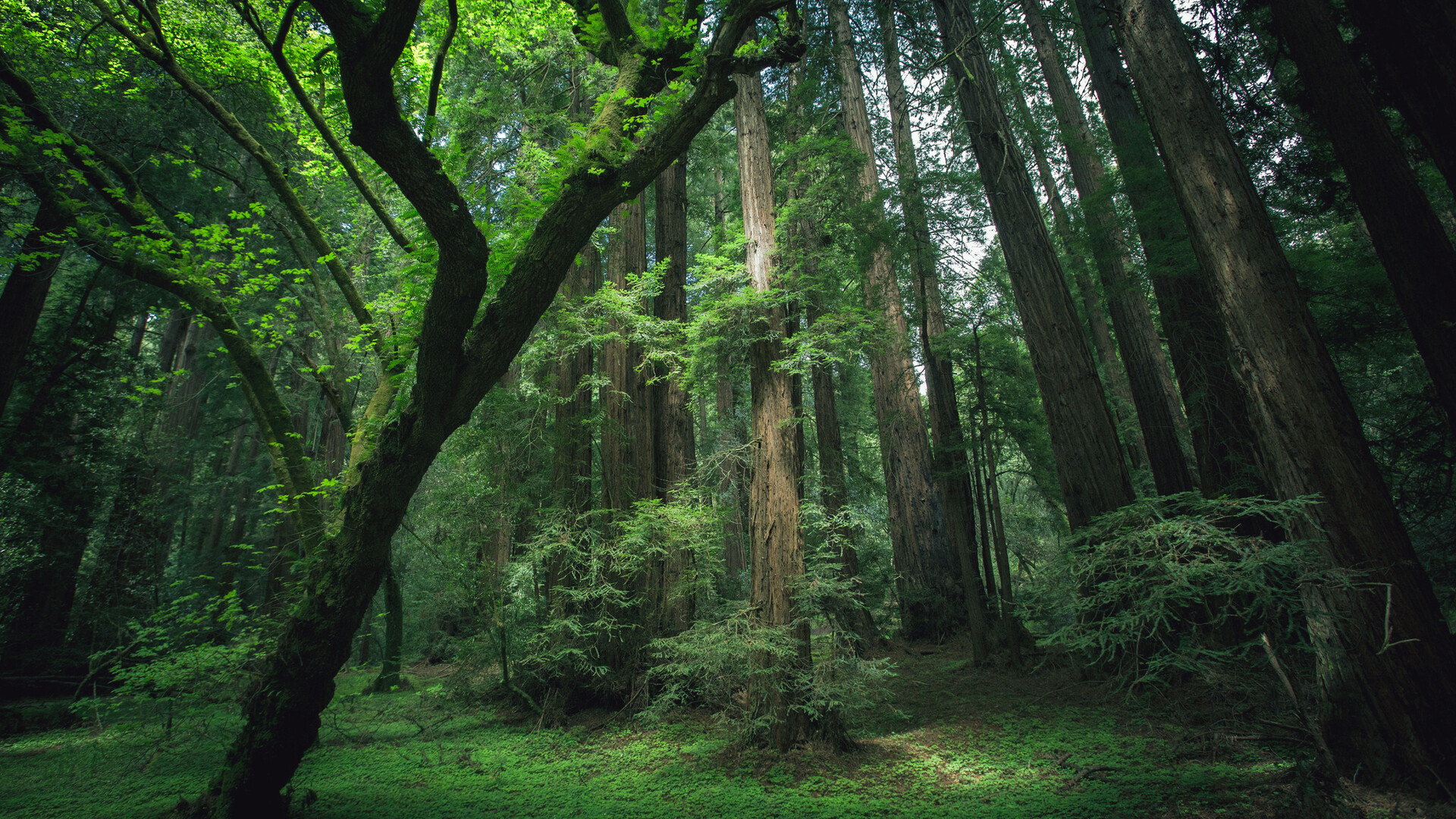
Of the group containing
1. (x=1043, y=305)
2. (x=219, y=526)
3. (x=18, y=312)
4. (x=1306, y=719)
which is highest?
(x=18, y=312)

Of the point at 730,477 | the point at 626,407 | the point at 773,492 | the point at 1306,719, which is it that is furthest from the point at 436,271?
the point at 1306,719

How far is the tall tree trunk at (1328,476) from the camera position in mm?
2998

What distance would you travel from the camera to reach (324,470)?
647 cm

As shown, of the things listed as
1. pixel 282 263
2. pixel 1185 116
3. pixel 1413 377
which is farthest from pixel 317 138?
pixel 1413 377

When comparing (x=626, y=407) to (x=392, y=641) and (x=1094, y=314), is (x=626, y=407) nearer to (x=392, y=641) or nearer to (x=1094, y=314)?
(x=392, y=641)

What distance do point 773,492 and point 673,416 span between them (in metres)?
3.16

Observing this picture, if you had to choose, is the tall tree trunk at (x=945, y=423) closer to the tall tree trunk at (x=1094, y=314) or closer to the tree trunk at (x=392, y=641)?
the tall tree trunk at (x=1094, y=314)

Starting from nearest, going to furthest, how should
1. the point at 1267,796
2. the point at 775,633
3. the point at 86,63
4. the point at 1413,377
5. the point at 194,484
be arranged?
1. the point at 1267,796
2. the point at 775,633
3. the point at 86,63
4. the point at 1413,377
5. the point at 194,484

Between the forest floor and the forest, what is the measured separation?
0.06 meters

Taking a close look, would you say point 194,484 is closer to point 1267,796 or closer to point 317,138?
point 317,138

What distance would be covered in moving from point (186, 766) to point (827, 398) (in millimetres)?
8185

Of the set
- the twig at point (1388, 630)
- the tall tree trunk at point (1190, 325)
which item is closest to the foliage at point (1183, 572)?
the twig at point (1388, 630)

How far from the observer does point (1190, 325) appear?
586cm

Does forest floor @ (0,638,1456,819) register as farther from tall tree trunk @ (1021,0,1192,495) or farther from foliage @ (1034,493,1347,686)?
tall tree trunk @ (1021,0,1192,495)
